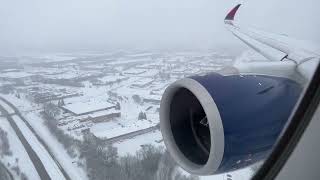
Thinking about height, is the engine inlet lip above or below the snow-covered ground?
above

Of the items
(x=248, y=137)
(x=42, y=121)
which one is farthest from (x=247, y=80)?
(x=42, y=121)

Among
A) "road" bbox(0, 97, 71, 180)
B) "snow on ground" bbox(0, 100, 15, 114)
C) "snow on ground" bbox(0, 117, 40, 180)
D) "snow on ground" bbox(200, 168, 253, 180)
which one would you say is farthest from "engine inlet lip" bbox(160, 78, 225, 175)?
"snow on ground" bbox(0, 100, 15, 114)

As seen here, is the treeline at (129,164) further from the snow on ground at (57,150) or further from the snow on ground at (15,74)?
the snow on ground at (15,74)

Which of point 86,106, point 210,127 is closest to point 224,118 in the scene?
point 210,127

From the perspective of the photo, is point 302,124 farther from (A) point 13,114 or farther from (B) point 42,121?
(A) point 13,114

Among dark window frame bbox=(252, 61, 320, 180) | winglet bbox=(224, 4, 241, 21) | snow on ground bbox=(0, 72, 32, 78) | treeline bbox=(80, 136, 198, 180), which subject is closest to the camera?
dark window frame bbox=(252, 61, 320, 180)

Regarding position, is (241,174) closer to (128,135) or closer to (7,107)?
(128,135)

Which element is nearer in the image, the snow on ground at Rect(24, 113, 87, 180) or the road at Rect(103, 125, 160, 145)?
the snow on ground at Rect(24, 113, 87, 180)

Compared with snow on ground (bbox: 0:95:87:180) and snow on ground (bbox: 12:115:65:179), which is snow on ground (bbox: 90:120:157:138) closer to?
snow on ground (bbox: 0:95:87:180)
